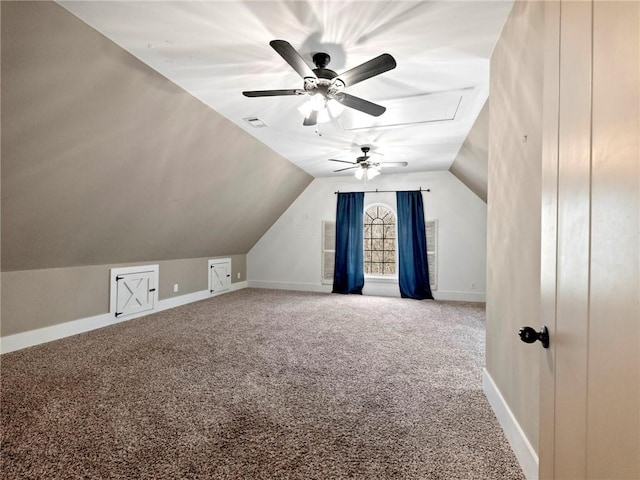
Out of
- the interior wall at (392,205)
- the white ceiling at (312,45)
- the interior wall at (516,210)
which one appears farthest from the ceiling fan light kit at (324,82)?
the interior wall at (392,205)

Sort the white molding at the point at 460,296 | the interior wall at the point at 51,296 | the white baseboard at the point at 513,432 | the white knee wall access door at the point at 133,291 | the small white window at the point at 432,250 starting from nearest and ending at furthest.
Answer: the white baseboard at the point at 513,432 → the interior wall at the point at 51,296 → the white knee wall access door at the point at 133,291 → the white molding at the point at 460,296 → the small white window at the point at 432,250

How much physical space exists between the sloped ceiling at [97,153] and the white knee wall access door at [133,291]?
0.22 metres

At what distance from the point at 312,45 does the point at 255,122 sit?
1555 mm

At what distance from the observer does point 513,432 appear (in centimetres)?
165

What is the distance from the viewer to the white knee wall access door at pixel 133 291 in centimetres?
416

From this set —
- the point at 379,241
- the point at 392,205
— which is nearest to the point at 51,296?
the point at 379,241

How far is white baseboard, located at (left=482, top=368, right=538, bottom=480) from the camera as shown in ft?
4.61

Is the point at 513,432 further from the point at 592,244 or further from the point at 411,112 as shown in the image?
the point at 411,112

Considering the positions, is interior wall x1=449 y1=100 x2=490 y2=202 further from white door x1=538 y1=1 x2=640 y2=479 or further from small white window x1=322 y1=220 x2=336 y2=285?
small white window x1=322 y1=220 x2=336 y2=285

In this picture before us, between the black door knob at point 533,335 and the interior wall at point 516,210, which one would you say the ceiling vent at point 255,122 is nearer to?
the interior wall at point 516,210

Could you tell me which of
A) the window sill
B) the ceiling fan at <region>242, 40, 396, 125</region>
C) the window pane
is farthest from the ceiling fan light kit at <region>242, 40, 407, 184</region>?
the window pane

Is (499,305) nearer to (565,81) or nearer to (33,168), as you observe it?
(565,81)

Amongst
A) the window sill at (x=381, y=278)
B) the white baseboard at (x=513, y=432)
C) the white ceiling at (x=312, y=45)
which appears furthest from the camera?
the window sill at (x=381, y=278)

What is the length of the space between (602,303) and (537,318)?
0.89 metres
